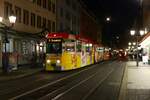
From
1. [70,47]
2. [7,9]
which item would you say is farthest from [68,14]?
[70,47]

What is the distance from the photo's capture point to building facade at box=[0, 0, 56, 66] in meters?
43.6

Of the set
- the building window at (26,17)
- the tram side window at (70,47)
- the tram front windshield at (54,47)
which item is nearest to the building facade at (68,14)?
the building window at (26,17)

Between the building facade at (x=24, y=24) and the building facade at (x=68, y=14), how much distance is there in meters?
7.39

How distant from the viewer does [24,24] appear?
5097 centimetres

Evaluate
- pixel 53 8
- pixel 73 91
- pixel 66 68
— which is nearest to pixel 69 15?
pixel 53 8

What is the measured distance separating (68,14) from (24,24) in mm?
30939

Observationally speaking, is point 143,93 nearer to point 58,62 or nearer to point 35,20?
point 58,62

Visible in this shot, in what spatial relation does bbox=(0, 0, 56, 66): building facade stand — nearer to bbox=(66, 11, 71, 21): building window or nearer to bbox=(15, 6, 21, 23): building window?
bbox=(15, 6, 21, 23): building window

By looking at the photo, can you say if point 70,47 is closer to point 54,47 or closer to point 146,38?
point 54,47

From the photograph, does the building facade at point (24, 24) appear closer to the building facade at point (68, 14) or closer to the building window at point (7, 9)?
the building window at point (7, 9)

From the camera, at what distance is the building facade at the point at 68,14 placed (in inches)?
2822

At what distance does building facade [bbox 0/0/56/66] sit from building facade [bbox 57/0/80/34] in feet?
24.3

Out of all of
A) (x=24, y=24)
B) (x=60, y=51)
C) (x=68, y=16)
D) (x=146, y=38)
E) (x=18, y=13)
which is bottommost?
(x=60, y=51)

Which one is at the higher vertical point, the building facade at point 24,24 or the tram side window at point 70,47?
the building facade at point 24,24
